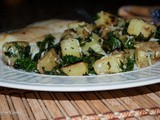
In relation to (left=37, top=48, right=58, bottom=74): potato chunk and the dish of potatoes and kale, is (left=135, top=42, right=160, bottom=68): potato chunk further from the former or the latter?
(left=37, top=48, right=58, bottom=74): potato chunk

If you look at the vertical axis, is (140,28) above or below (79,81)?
above

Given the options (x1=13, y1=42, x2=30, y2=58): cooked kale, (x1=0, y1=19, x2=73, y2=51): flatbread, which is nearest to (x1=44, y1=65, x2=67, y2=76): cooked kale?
(x1=13, y1=42, x2=30, y2=58): cooked kale

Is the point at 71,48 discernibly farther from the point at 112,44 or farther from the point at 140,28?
the point at 140,28

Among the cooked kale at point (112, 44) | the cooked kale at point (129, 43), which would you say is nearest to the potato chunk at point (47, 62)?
the cooked kale at point (112, 44)

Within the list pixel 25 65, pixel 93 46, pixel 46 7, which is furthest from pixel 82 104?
pixel 46 7

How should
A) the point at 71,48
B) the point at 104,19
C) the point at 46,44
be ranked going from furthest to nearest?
the point at 104,19
the point at 46,44
the point at 71,48

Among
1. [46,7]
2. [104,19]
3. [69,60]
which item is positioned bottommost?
[46,7]

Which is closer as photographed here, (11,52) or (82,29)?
(11,52)
